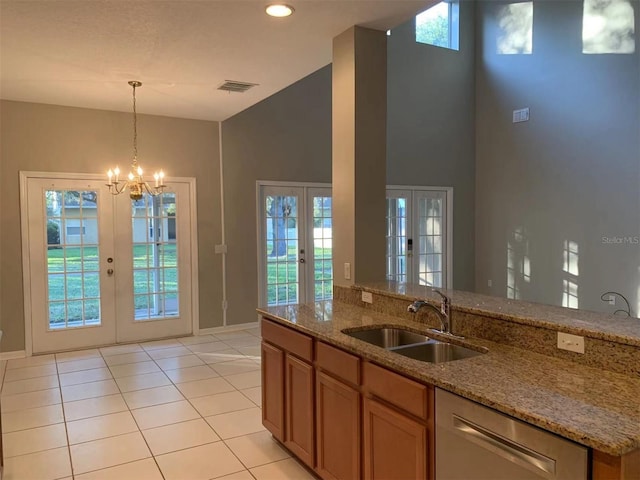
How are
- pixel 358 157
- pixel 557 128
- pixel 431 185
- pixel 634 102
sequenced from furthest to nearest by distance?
1. pixel 431 185
2. pixel 557 128
3. pixel 634 102
4. pixel 358 157

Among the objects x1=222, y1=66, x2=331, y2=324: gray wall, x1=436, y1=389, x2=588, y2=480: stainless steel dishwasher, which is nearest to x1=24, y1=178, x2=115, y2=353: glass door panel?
x1=222, y1=66, x2=331, y2=324: gray wall

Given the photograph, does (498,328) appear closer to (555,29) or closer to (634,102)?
(634,102)

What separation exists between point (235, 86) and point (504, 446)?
3794 millimetres

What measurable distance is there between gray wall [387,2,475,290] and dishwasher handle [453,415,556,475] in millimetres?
5875

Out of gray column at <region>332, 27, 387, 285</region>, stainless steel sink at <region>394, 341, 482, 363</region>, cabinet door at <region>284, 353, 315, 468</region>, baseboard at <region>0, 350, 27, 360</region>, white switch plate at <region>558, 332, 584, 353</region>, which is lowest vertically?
baseboard at <region>0, 350, 27, 360</region>

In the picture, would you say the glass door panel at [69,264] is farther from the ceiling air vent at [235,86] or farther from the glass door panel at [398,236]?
the glass door panel at [398,236]

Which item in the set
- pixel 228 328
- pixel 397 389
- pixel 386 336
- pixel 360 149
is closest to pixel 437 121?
pixel 228 328

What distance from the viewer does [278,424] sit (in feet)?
9.64

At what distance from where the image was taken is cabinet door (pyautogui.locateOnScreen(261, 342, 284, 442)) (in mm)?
2887

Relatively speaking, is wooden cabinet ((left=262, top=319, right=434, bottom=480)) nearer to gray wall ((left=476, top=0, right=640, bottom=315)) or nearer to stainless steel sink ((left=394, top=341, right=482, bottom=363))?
stainless steel sink ((left=394, top=341, right=482, bottom=363))

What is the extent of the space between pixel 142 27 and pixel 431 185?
5.53m

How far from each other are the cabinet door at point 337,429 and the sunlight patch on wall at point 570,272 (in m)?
5.38

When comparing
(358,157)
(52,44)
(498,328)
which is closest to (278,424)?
(498,328)

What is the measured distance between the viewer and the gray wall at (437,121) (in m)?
7.36
